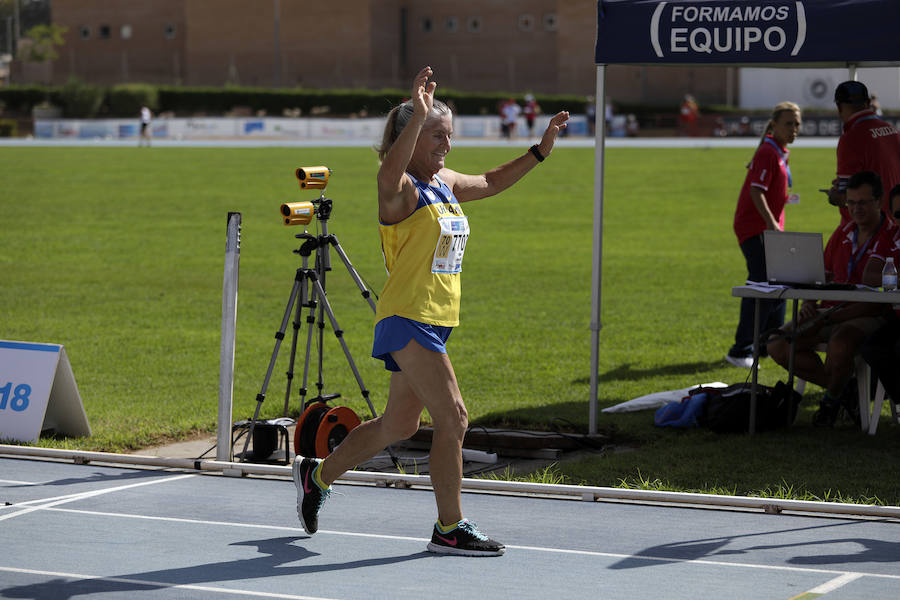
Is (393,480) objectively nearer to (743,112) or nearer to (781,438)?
(781,438)

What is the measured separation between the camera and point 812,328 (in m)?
8.74

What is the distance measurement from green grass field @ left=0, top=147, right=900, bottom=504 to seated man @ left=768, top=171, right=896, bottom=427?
1.09 ft

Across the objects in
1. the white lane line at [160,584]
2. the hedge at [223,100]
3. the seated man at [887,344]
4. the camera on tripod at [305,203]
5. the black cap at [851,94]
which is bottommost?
the white lane line at [160,584]

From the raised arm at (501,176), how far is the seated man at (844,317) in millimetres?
3188

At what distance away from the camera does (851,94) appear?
30.2ft

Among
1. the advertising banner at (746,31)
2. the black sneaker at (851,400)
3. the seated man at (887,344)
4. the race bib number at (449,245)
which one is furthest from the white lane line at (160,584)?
the black sneaker at (851,400)

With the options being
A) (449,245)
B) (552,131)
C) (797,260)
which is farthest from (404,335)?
(797,260)

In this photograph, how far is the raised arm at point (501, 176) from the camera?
5.65 metres

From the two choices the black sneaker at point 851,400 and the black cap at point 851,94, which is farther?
the black cap at point 851,94

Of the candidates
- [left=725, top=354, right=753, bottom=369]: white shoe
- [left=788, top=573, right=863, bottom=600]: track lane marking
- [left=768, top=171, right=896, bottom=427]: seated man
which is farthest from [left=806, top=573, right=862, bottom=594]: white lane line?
[left=725, top=354, right=753, bottom=369]: white shoe

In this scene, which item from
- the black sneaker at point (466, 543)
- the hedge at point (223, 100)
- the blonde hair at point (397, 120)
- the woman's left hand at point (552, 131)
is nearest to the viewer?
the blonde hair at point (397, 120)

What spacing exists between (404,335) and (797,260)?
3.94m

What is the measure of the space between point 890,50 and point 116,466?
5021 millimetres

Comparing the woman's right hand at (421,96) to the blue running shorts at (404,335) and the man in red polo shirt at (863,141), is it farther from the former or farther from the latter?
the man in red polo shirt at (863,141)
